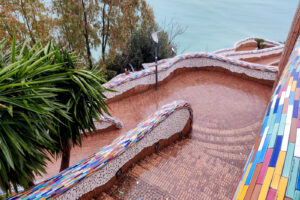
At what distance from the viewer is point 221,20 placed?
4303cm

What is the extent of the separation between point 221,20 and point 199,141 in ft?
141

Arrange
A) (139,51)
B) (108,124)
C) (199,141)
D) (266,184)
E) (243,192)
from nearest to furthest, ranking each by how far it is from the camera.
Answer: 1. (266,184)
2. (243,192)
3. (199,141)
4. (108,124)
5. (139,51)

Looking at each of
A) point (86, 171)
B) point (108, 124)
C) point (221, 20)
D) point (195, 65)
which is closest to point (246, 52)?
point (195, 65)

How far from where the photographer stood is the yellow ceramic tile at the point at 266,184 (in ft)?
5.18

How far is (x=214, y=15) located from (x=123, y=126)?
147 feet

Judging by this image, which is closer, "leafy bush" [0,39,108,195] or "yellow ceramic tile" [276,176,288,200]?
"yellow ceramic tile" [276,176,288,200]

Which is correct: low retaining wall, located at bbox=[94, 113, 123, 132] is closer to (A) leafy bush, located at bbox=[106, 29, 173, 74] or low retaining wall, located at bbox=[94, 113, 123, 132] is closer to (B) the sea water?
(A) leafy bush, located at bbox=[106, 29, 173, 74]

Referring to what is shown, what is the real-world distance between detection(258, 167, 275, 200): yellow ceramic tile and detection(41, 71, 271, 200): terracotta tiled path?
1909 mm

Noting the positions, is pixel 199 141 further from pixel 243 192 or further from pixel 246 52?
pixel 246 52

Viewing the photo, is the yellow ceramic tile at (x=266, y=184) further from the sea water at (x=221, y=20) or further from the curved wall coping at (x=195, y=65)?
the sea water at (x=221, y=20)

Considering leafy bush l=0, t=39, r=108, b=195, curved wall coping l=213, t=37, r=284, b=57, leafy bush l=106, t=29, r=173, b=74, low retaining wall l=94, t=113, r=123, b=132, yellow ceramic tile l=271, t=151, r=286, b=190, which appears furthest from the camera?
leafy bush l=106, t=29, r=173, b=74

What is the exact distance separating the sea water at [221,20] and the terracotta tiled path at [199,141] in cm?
2683

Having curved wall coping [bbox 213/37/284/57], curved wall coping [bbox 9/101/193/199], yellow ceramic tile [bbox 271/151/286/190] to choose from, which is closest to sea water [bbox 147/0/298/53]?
curved wall coping [bbox 213/37/284/57]

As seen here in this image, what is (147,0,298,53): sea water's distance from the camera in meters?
38.2
